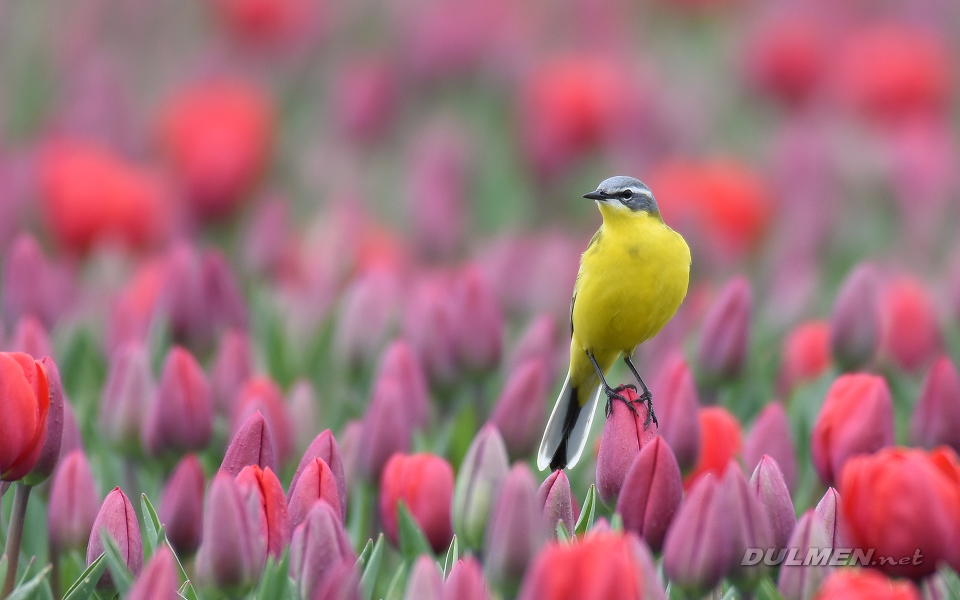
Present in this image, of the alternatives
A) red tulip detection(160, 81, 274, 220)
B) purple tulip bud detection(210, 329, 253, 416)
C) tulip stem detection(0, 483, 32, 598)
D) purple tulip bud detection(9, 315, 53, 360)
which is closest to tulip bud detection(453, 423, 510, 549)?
tulip stem detection(0, 483, 32, 598)

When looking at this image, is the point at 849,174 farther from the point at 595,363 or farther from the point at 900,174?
the point at 595,363

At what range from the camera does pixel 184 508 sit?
57.4 inches

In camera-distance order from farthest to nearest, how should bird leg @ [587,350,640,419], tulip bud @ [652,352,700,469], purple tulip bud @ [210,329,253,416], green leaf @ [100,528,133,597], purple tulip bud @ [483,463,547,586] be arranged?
1. purple tulip bud @ [210,329,253,416]
2. tulip bud @ [652,352,700,469]
3. bird leg @ [587,350,640,419]
4. green leaf @ [100,528,133,597]
5. purple tulip bud @ [483,463,547,586]

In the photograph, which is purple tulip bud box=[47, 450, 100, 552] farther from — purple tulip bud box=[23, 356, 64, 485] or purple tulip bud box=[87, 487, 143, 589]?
purple tulip bud box=[87, 487, 143, 589]

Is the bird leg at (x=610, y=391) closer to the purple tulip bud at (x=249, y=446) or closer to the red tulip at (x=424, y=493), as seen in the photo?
the red tulip at (x=424, y=493)

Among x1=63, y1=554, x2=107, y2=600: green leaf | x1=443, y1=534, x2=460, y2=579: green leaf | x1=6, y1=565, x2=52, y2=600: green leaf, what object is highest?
x1=6, y1=565, x2=52, y2=600: green leaf

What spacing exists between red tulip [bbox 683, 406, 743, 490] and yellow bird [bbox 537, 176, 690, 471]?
0.09 meters

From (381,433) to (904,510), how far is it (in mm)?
737

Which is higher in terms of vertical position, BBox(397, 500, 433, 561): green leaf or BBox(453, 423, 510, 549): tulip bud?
BBox(453, 423, 510, 549): tulip bud

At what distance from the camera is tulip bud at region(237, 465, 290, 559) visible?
4.09 ft

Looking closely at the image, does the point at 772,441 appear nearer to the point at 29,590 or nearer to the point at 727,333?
the point at 727,333

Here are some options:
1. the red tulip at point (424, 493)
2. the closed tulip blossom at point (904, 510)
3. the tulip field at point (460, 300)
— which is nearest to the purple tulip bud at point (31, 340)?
the tulip field at point (460, 300)

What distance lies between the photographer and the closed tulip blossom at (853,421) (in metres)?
1.49

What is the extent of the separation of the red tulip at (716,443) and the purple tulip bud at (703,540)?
1.47ft
